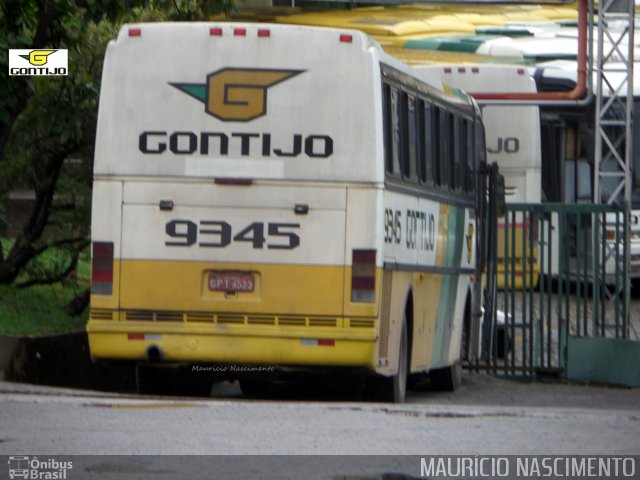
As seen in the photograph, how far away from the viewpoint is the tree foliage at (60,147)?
16.4 metres

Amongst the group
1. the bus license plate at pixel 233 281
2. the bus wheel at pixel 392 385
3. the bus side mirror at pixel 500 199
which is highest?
the bus side mirror at pixel 500 199

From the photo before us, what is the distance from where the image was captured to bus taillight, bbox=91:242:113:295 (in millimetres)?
12234

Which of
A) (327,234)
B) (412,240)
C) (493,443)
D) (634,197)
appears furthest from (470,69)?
(493,443)

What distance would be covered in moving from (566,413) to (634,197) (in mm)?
15852

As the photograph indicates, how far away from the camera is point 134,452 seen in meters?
8.53

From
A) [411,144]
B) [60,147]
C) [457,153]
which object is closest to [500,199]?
[457,153]

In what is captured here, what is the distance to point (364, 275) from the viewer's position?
1206 centimetres

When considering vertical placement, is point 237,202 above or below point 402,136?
below

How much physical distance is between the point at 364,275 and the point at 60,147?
594cm

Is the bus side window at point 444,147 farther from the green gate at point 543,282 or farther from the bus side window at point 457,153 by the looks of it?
the green gate at point 543,282

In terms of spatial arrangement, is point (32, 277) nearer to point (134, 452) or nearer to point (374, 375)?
point (374, 375)

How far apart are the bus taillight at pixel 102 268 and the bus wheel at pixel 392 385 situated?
8.03 ft

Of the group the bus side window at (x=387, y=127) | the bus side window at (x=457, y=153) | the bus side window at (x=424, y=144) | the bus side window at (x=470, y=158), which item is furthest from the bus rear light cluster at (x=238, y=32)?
the bus side window at (x=470, y=158)

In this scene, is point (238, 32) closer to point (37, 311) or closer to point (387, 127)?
point (387, 127)
